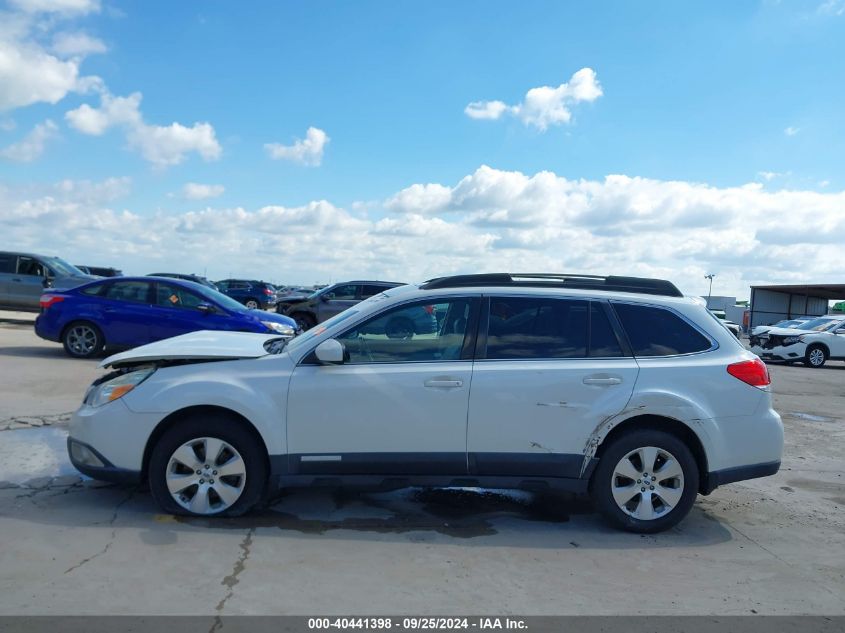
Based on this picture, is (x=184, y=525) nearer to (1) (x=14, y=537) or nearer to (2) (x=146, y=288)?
(1) (x=14, y=537)

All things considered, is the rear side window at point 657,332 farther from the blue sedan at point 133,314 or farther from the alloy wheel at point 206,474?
the blue sedan at point 133,314

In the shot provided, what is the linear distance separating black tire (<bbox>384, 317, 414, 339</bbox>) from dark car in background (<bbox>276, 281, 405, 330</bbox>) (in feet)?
47.2

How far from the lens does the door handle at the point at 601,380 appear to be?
5.03m

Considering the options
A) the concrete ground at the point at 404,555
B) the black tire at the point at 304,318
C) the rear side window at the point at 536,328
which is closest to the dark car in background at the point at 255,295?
the black tire at the point at 304,318

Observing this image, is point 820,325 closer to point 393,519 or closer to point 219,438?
point 393,519

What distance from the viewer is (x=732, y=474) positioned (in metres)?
5.12

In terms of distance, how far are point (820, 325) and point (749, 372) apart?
19.1 meters

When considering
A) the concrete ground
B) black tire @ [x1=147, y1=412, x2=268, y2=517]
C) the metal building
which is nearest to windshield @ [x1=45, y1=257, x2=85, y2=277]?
the concrete ground

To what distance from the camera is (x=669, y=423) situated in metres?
5.14

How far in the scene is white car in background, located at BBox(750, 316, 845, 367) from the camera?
20547 millimetres

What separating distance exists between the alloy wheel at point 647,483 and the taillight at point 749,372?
2.51 ft

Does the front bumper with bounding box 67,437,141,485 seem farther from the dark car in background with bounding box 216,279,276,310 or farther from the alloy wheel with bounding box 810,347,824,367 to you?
the dark car in background with bounding box 216,279,276,310

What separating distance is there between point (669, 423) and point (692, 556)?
2.98 ft

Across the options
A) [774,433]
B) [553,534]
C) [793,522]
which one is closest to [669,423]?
[774,433]
